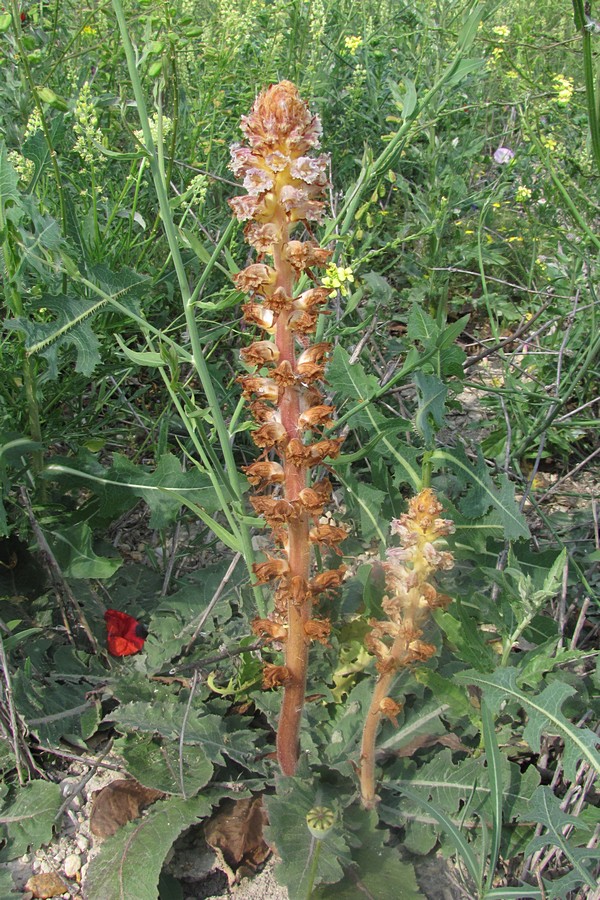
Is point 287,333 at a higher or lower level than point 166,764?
higher

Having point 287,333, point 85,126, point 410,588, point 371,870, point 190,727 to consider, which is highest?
point 85,126

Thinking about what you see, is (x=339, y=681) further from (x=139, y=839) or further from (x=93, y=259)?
(x=93, y=259)

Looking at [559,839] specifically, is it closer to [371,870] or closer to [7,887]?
[371,870]

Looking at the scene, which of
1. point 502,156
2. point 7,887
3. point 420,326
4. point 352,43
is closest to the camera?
point 7,887

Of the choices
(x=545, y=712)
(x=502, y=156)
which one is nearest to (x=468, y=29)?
(x=545, y=712)

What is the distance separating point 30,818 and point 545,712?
1.20m

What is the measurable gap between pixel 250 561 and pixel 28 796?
0.79m

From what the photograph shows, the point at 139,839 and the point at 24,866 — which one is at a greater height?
the point at 139,839

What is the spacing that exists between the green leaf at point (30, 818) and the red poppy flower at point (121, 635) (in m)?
0.35

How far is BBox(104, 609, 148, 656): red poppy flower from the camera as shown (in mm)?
2018

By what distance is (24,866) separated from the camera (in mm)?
1791

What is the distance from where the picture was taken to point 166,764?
1.82 metres

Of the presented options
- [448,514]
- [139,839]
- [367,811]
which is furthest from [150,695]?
[448,514]

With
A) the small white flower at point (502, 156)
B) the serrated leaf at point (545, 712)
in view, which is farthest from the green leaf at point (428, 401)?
the small white flower at point (502, 156)
